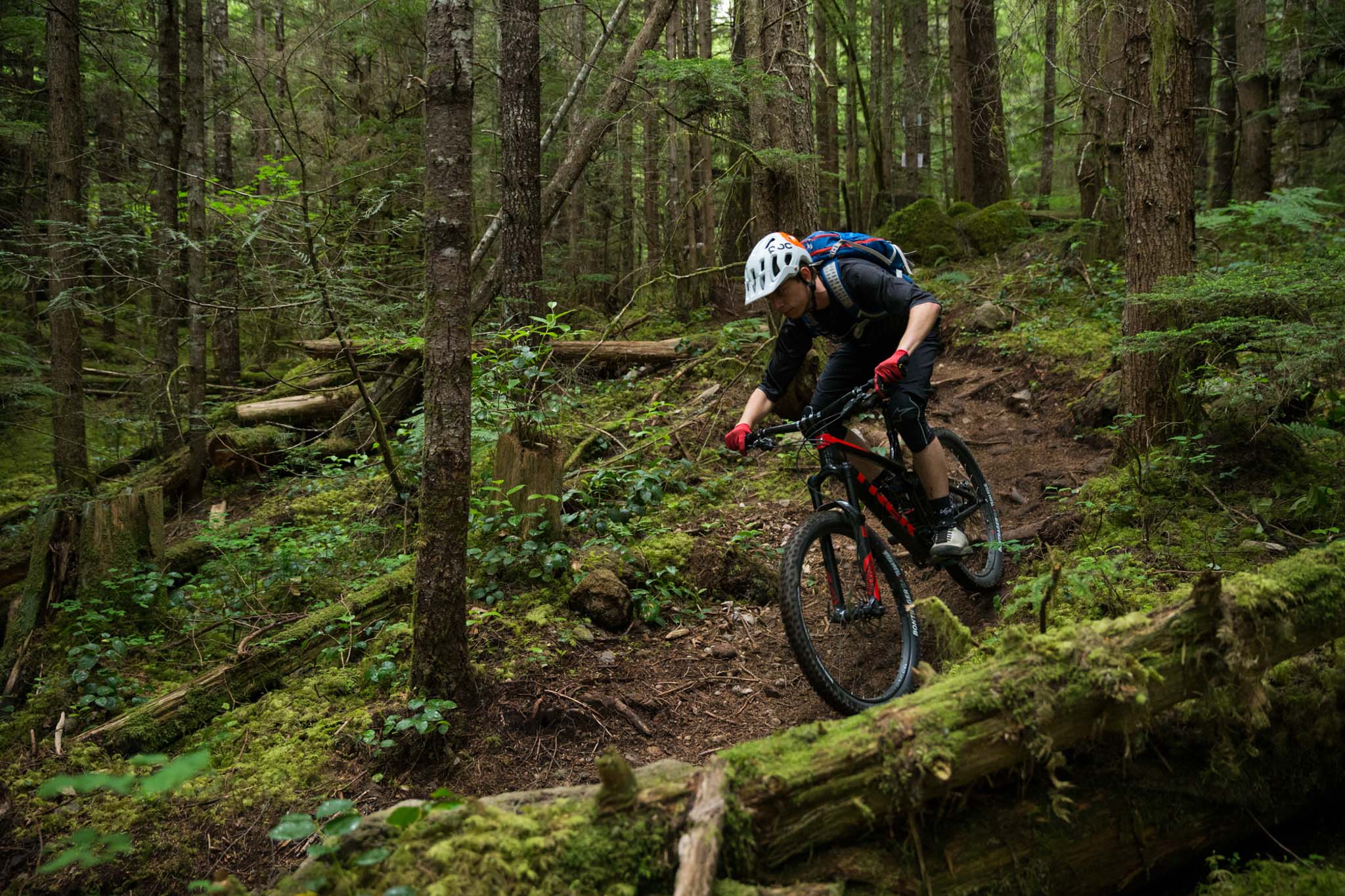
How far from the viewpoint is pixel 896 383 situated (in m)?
4.31

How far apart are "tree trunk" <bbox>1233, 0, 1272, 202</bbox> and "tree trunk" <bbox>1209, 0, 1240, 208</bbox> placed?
1430mm

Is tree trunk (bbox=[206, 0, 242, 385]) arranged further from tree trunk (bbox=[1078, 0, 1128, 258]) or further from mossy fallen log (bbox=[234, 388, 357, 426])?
tree trunk (bbox=[1078, 0, 1128, 258])

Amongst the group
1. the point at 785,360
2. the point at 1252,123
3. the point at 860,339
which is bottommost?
the point at 785,360

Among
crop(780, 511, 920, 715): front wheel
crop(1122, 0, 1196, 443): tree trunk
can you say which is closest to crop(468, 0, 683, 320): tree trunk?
crop(1122, 0, 1196, 443): tree trunk

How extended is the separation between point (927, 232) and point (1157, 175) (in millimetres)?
9255

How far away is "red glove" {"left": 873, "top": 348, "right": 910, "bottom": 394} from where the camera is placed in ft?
12.9

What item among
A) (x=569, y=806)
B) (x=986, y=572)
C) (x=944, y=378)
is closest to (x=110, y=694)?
(x=569, y=806)

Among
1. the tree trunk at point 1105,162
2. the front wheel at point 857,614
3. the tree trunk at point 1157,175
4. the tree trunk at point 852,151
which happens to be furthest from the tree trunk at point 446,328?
the tree trunk at point 852,151

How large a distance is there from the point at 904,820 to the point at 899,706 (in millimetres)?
350

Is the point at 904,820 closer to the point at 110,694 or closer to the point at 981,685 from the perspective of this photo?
the point at 981,685

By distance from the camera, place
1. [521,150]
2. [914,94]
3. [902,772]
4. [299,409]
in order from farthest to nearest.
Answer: [914,94] → [299,409] → [521,150] → [902,772]

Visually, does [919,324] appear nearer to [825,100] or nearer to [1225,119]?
[1225,119]

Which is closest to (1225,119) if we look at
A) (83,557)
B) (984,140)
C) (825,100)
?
(984,140)

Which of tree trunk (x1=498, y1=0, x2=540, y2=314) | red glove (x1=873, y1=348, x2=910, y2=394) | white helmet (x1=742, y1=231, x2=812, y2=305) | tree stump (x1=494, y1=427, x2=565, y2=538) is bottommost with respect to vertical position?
tree stump (x1=494, y1=427, x2=565, y2=538)
